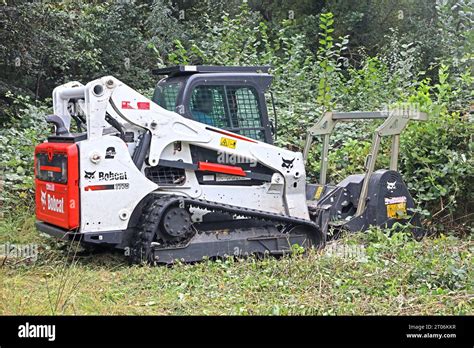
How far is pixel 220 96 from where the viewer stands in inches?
305

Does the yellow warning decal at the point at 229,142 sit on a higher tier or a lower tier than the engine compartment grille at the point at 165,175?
higher

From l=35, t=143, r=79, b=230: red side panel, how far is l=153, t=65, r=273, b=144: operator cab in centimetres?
141

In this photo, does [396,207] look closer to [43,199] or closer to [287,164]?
[287,164]

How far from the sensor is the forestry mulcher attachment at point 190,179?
22.2 ft

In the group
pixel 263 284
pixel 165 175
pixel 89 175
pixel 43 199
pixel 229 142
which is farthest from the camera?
pixel 229 142

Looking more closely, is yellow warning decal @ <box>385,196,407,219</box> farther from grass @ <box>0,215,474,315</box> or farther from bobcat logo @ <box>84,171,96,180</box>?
bobcat logo @ <box>84,171,96,180</box>

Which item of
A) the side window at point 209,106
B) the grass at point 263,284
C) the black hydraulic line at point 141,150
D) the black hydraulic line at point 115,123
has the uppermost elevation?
the side window at point 209,106

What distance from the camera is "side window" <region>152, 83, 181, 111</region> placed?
775 centimetres

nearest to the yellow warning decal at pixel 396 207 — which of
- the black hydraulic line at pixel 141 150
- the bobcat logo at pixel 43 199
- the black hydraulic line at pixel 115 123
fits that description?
the black hydraulic line at pixel 141 150

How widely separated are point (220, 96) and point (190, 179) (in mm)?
1030

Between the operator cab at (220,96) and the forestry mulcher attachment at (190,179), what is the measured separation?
0.04 feet

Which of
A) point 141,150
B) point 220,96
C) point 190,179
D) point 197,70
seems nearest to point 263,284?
point 190,179

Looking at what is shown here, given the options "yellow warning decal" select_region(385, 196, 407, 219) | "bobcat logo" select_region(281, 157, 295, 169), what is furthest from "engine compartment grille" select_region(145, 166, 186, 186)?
"yellow warning decal" select_region(385, 196, 407, 219)

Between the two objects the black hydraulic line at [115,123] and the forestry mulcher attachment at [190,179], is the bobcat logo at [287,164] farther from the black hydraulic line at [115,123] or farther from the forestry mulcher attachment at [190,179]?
the black hydraulic line at [115,123]
